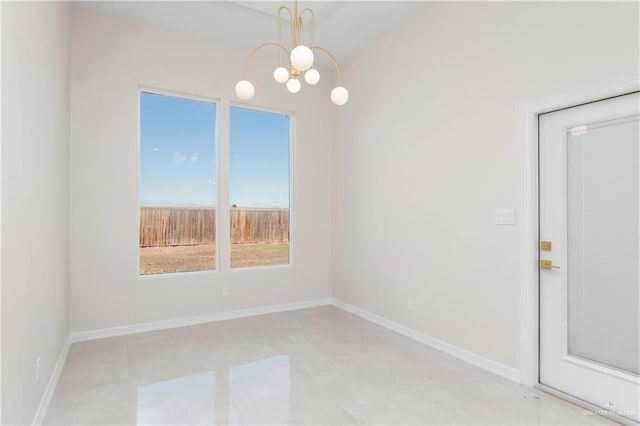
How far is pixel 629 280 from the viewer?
7.47ft

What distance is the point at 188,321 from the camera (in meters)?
4.21

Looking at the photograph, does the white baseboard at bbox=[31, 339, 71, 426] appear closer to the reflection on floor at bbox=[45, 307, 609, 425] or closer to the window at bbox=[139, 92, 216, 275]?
the reflection on floor at bbox=[45, 307, 609, 425]

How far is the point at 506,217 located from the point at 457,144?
0.84 metres

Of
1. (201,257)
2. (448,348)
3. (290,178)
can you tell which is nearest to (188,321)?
(201,257)

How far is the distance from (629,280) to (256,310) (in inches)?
149

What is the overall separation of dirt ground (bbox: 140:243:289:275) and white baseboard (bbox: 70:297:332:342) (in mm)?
581

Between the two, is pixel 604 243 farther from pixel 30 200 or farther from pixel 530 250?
pixel 30 200

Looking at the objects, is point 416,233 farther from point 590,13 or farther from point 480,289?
point 590,13

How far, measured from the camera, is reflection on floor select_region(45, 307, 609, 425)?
2.30 m

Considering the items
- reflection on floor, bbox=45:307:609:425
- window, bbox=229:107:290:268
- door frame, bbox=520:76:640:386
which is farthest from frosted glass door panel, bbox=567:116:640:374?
window, bbox=229:107:290:268

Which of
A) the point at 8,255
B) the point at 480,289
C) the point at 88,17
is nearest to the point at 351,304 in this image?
the point at 480,289

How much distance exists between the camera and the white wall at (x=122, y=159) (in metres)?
Answer: 3.69

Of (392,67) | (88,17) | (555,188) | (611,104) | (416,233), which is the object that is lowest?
(416,233)

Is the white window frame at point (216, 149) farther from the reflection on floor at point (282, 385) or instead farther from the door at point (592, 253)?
the door at point (592, 253)
